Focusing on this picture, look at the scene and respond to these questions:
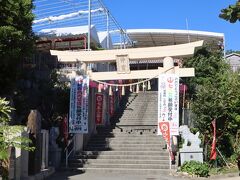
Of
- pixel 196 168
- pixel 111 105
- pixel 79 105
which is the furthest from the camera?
pixel 111 105

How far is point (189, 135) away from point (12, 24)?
28.3 ft

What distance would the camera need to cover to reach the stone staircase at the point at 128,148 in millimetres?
17656

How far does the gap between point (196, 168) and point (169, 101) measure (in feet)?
10.8

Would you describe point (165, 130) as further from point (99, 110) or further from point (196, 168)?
point (99, 110)

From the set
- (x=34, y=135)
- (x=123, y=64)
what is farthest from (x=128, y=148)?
(x=34, y=135)

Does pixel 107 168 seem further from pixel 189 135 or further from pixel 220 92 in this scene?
pixel 220 92

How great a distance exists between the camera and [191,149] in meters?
17.2

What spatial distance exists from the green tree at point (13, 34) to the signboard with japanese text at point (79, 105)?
4.97 meters

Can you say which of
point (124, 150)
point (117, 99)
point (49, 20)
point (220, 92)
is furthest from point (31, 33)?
point (49, 20)

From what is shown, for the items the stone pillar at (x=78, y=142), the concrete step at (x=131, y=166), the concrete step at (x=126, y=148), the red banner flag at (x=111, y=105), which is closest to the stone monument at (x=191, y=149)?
the concrete step at (x=131, y=166)

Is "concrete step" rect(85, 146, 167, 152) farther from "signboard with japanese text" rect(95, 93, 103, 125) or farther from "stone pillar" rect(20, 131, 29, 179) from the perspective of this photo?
"stone pillar" rect(20, 131, 29, 179)

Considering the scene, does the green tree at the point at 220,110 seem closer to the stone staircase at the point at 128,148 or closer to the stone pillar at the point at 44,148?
the stone staircase at the point at 128,148

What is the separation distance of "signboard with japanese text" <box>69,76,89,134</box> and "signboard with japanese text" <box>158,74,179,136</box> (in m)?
3.47

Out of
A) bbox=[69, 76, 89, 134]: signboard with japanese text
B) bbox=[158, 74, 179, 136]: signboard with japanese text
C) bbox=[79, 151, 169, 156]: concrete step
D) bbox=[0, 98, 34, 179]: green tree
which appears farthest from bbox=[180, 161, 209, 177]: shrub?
bbox=[0, 98, 34, 179]: green tree
